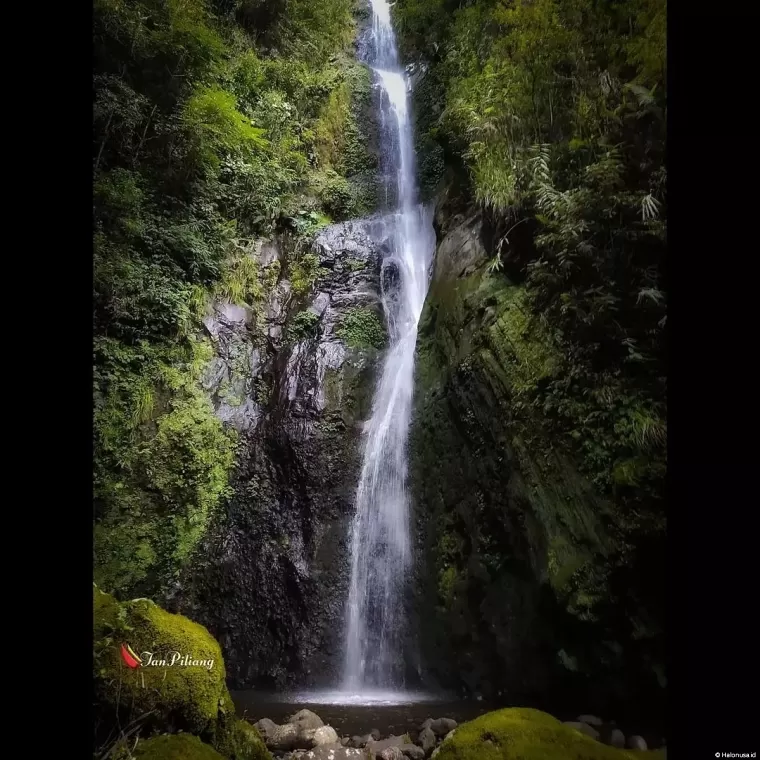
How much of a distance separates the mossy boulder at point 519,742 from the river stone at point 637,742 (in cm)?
34

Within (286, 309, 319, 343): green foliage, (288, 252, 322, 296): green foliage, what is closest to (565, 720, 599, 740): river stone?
(286, 309, 319, 343): green foliage

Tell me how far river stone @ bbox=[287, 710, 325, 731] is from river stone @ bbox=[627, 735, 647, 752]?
1.71m

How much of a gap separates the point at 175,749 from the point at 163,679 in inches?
12.8

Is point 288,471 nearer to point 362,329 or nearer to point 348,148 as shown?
point 362,329

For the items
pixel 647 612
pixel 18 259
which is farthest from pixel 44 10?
pixel 647 612

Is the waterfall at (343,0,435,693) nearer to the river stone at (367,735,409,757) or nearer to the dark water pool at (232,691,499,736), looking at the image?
the dark water pool at (232,691,499,736)

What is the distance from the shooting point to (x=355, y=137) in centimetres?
696

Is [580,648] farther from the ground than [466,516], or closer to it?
closer to it

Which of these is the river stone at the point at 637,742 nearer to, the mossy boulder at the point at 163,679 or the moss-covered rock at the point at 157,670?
→ the mossy boulder at the point at 163,679

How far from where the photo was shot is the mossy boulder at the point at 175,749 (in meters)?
2.23

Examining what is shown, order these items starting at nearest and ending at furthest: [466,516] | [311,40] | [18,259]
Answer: [18,259], [466,516], [311,40]

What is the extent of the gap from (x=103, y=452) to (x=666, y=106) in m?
4.77

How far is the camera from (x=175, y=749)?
7.42 feet

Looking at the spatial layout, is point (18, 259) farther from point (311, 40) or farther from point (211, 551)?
point (311, 40)
